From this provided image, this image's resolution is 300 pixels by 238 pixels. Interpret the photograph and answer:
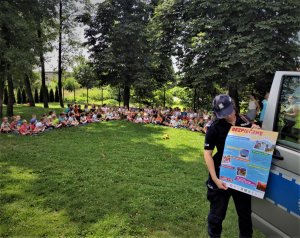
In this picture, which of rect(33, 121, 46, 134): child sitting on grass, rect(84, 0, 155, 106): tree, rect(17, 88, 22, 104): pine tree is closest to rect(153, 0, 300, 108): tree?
rect(84, 0, 155, 106): tree

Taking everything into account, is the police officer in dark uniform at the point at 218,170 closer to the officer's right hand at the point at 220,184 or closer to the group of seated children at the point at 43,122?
the officer's right hand at the point at 220,184

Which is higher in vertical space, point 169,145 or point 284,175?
point 284,175

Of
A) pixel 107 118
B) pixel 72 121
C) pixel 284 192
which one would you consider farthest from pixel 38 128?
pixel 284 192

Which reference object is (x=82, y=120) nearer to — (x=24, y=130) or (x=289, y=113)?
(x=24, y=130)

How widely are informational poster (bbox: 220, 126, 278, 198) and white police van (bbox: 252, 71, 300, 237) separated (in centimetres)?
12

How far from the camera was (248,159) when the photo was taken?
2.95m

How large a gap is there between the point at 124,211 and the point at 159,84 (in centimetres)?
1721

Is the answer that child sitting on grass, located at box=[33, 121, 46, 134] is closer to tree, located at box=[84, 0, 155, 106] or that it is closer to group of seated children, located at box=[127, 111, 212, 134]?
group of seated children, located at box=[127, 111, 212, 134]

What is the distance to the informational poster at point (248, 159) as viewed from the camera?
290cm

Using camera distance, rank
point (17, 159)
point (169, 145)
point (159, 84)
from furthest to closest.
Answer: point (159, 84)
point (169, 145)
point (17, 159)

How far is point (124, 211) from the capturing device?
5.02 meters

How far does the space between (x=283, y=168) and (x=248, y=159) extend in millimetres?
310

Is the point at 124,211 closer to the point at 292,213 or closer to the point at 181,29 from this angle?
the point at 292,213

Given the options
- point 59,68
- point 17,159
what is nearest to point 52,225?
point 17,159
